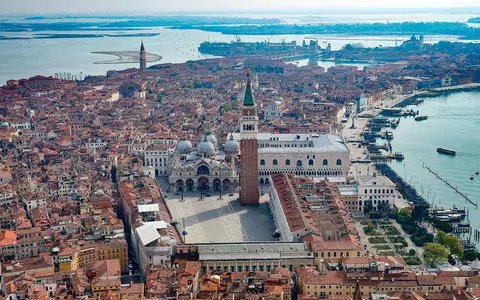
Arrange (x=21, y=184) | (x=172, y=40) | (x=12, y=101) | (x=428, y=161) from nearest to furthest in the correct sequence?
(x=21, y=184), (x=428, y=161), (x=12, y=101), (x=172, y=40)

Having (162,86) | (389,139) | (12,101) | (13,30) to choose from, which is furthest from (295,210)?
(13,30)

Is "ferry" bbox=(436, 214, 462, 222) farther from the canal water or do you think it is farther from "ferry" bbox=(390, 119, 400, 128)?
"ferry" bbox=(390, 119, 400, 128)

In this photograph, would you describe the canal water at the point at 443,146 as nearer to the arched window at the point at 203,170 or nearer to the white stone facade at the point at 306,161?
the white stone facade at the point at 306,161

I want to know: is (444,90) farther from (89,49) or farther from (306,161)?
(89,49)

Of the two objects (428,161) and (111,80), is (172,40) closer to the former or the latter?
(111,80)

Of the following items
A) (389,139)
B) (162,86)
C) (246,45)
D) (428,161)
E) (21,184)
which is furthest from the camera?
(246,45)
